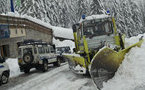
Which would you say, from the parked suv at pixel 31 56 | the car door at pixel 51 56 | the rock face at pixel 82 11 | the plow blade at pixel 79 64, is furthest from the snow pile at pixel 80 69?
the rock face at pixel 82 11

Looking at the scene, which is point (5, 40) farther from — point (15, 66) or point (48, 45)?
point (48, 45)

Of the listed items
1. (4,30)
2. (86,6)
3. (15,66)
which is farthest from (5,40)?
(86,6)

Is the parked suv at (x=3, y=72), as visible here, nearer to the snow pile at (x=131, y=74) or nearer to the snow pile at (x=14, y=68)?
the snow pile at (x=14, y=68)

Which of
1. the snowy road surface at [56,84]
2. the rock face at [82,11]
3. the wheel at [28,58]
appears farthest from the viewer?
the rock face at [82,11]

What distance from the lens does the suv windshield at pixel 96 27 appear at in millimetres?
10203

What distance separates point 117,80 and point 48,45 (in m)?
10.5

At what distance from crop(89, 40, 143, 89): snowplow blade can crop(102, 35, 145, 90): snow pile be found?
7.5 inches

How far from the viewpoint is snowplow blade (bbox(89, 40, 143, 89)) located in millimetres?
7156

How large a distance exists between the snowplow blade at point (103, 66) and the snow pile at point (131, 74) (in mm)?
191

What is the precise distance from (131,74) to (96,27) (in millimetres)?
3874

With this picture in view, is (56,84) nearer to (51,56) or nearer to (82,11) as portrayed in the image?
(51,56)

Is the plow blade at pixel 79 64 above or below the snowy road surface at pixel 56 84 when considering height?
above

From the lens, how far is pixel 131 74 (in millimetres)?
7086

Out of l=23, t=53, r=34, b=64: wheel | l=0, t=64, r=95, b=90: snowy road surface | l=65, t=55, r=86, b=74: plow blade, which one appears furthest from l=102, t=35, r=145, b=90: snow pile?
l=23, t=53, r=34, b=64: wheel
